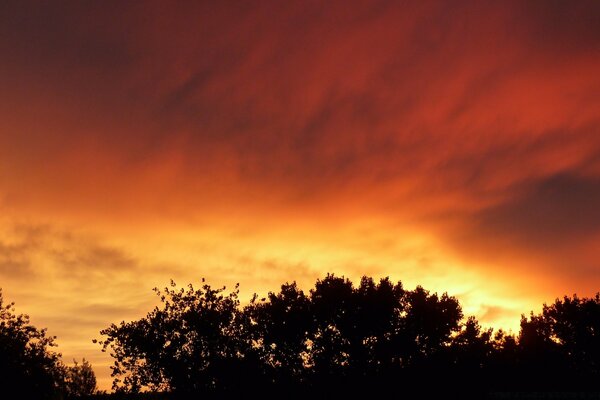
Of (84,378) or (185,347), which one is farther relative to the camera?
(84,378)

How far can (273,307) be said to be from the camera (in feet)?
289

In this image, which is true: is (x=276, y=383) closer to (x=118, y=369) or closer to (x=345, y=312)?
(x=345, y=312)

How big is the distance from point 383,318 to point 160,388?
3370 cm

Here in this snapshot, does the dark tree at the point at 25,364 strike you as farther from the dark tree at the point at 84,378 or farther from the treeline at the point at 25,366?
the dark tree at the point at 84,378

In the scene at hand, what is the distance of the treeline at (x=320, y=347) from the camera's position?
241ft

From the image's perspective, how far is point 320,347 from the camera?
8575cm

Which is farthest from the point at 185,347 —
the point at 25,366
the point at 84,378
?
the point at 84,378

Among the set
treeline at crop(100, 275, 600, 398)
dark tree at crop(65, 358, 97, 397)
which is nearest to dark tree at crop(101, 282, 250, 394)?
treeline at crop(100, 275, 600, 398)

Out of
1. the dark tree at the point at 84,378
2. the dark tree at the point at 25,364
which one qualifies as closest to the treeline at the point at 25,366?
the dark tree at the point at 25,364

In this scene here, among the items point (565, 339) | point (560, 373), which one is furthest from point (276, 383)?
point (565, 339)

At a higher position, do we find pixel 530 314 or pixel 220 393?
pixel 530 314

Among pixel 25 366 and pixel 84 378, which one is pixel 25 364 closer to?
pixel 25 366

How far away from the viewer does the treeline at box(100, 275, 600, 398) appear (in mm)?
73562

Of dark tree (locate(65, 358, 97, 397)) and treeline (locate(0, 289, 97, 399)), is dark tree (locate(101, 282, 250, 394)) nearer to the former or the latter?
treeline (locate(0, 289, 97, 399))
